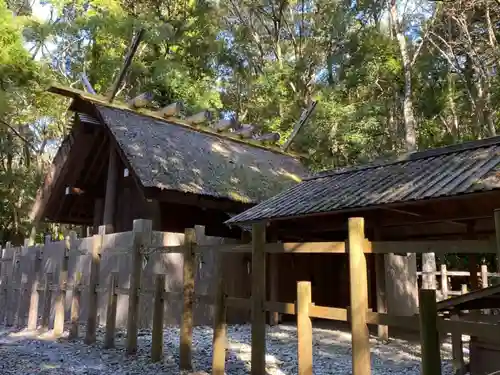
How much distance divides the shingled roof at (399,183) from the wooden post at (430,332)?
374 cm

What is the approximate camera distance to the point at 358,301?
3873 millimetres

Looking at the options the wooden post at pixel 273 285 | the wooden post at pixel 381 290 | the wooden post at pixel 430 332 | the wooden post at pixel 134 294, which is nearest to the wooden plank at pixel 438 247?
the wooden post at pixel 430 332

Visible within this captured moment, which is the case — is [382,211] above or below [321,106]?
below

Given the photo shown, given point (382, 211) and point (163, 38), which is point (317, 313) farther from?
point (163, 38)

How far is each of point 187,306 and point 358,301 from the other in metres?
2.45

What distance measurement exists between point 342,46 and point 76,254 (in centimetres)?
1647

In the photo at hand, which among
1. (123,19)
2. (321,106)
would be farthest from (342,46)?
A: (123,19)

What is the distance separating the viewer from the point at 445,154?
8594 mm

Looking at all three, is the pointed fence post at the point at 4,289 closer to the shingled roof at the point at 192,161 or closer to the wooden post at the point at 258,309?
the shingled roof at the point at 192,161

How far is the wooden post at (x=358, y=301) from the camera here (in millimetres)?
3766

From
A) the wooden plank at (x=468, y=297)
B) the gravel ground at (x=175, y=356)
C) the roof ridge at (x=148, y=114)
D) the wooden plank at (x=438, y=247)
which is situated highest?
the roof ridge at (x=148, y=114)

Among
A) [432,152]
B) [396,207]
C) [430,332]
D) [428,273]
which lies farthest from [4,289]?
[428,273]

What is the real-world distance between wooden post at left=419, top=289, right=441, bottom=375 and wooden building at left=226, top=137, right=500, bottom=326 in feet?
12.2

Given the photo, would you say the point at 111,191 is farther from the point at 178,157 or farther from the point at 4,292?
the point at 4,292
